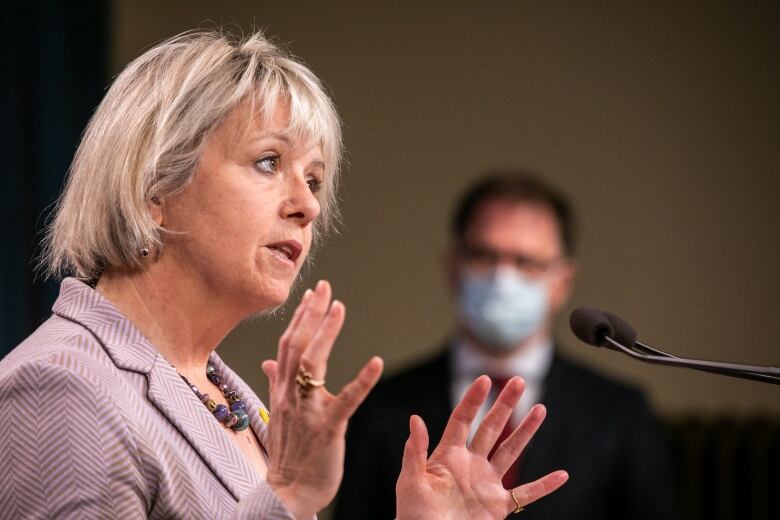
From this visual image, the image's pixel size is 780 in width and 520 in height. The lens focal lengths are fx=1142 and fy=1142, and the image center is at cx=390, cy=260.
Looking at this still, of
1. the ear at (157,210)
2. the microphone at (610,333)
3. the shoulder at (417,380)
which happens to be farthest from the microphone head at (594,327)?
the shoulder at (417,380)

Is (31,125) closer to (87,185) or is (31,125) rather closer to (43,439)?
(87,185)

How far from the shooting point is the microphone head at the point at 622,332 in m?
1.54

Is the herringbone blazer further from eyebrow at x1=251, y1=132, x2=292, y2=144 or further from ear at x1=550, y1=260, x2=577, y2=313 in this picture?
ear at x1=550, y1=260, x2=577, y2=313

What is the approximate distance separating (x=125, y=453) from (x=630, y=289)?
154 inches

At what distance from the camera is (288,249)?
5.40ft

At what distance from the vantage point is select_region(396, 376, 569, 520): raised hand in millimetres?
1663

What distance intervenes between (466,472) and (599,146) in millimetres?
3573

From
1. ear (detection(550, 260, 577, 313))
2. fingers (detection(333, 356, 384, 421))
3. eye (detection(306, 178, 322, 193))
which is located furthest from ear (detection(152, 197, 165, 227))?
ear (detection(550, 260, 577, 313))

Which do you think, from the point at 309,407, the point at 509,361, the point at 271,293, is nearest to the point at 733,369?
the point at 309,407

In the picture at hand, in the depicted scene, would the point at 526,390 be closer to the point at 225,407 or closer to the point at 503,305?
the point at 503,305

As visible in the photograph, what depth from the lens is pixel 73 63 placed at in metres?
3.81

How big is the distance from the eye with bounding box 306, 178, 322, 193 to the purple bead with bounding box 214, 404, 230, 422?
36cm

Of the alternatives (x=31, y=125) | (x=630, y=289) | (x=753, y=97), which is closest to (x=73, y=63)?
(x=31, y=125)

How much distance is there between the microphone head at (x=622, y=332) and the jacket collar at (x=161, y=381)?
531mm
